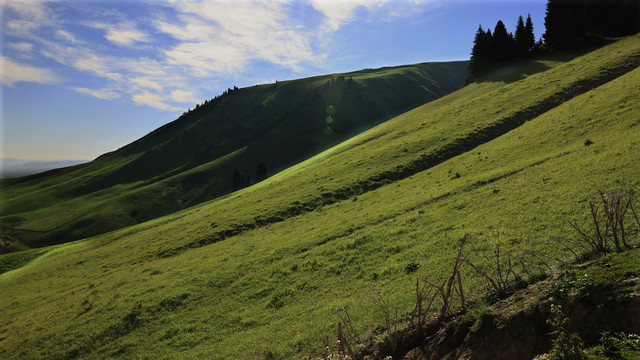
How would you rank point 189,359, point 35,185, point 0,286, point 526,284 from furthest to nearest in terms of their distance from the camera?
point 35,185 < point 0,286 < point 189,359 < point 526,284

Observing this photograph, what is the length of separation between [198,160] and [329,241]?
15558 cm

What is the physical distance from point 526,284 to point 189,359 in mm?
15329

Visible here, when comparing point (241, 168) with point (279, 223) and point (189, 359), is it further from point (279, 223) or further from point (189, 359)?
point (189, 359)

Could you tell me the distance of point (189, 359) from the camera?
15102mm

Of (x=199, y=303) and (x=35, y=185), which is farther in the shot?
(x=35, y=185)

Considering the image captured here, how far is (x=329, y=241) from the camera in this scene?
77.9 ft

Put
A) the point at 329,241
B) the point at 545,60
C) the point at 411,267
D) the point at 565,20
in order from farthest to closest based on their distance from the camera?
the point at 565,20
the point at 545,60
the point at 329,241
the point at 411,267

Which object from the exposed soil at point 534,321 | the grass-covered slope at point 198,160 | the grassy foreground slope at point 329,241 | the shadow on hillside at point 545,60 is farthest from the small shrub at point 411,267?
the grass-covered slope at point 198,160

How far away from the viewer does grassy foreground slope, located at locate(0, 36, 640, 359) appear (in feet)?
53.4

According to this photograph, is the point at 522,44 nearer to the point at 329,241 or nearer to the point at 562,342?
the point at 329,241

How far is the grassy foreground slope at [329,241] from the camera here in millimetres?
16281

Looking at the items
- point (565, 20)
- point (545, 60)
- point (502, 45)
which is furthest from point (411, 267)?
point (565, 20)

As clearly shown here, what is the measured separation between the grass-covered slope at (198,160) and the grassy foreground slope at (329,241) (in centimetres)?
7242

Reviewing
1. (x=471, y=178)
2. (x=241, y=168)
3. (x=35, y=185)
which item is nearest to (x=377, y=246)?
(x=471, y=178)
